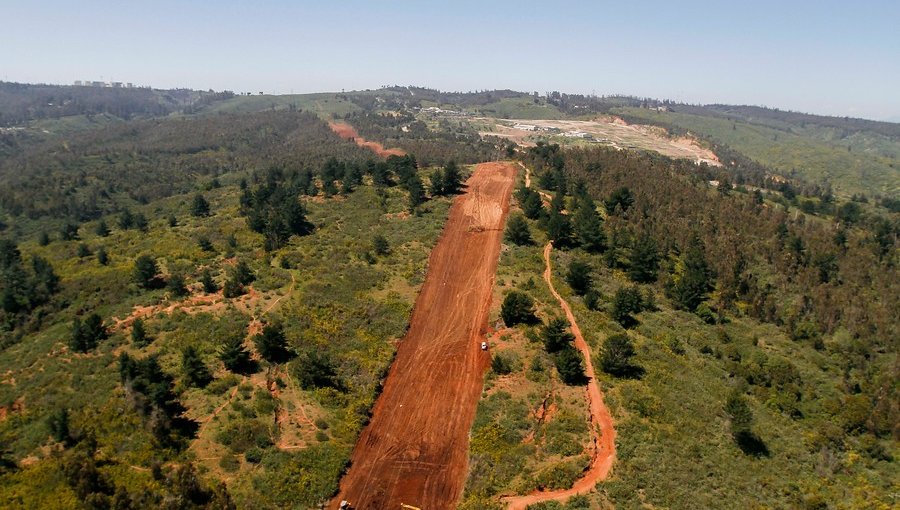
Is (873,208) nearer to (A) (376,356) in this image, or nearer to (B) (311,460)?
(A) (376,356)

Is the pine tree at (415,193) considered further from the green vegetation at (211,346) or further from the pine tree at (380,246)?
the pine tree at (380,246)

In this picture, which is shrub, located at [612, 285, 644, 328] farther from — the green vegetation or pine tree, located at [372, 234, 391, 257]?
pine tree, located at [372, 234, 391, 257]

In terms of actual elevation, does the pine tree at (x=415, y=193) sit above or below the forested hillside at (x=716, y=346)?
above

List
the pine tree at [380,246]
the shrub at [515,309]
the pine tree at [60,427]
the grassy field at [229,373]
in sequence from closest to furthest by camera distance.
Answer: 1. the grassy field at [229,373]
2. the pine tree at [60,427]
3. the shrub at [515,309]
4. the pine tree at [380,246]

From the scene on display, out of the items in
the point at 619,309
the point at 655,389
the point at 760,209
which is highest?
the point at 760,209

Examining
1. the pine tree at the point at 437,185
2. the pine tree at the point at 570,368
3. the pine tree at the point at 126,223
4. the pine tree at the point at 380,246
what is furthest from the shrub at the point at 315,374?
the pine tree at the point at 126,223

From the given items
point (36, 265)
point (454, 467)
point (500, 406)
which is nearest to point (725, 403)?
point (500, 406)
